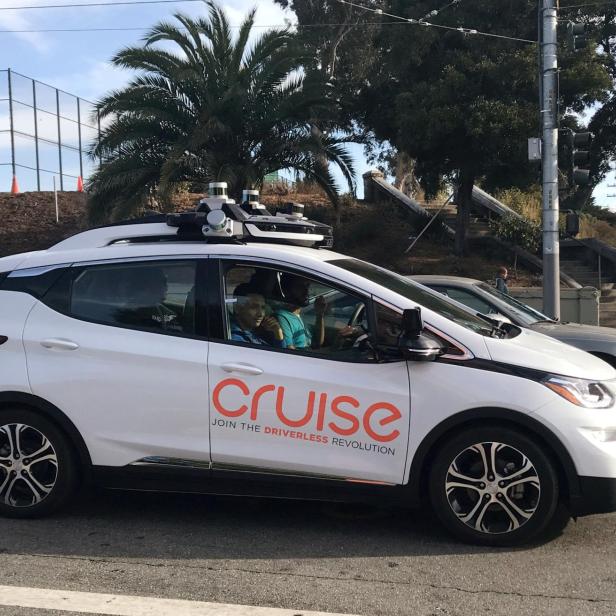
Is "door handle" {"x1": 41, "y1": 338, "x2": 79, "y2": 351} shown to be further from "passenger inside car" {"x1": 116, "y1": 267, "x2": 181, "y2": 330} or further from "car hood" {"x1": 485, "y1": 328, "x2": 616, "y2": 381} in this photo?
"car hood" {"x1": 485, "y1": 328, "x2": 616, "y2": 381}

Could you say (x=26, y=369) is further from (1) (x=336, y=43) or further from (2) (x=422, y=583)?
(1) (x=336, y=43)

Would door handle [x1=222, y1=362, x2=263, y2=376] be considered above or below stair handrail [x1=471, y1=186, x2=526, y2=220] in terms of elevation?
below

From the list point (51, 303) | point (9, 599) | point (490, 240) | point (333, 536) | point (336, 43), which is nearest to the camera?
point (9, 599)

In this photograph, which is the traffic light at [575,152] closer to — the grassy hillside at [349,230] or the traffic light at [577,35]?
the traffic light at [577,35]

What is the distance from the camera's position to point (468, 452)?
167 inches

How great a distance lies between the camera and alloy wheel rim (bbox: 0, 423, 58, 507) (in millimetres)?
4715

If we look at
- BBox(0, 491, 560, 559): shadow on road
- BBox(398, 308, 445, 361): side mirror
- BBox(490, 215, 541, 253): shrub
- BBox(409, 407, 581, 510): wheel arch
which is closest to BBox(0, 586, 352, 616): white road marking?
BBox(0, 491, 560, 559): shadow on road

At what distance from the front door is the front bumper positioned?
983mm

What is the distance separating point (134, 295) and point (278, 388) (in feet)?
3.78

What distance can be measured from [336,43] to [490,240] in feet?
48.9

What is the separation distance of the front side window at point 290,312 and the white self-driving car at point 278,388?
11 millimetres

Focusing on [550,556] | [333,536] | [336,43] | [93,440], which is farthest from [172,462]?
[336,43]

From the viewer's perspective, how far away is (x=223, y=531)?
4.61 metres

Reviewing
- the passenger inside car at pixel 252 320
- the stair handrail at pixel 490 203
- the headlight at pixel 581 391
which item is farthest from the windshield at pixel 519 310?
the stair handrail at pixel 490 203
